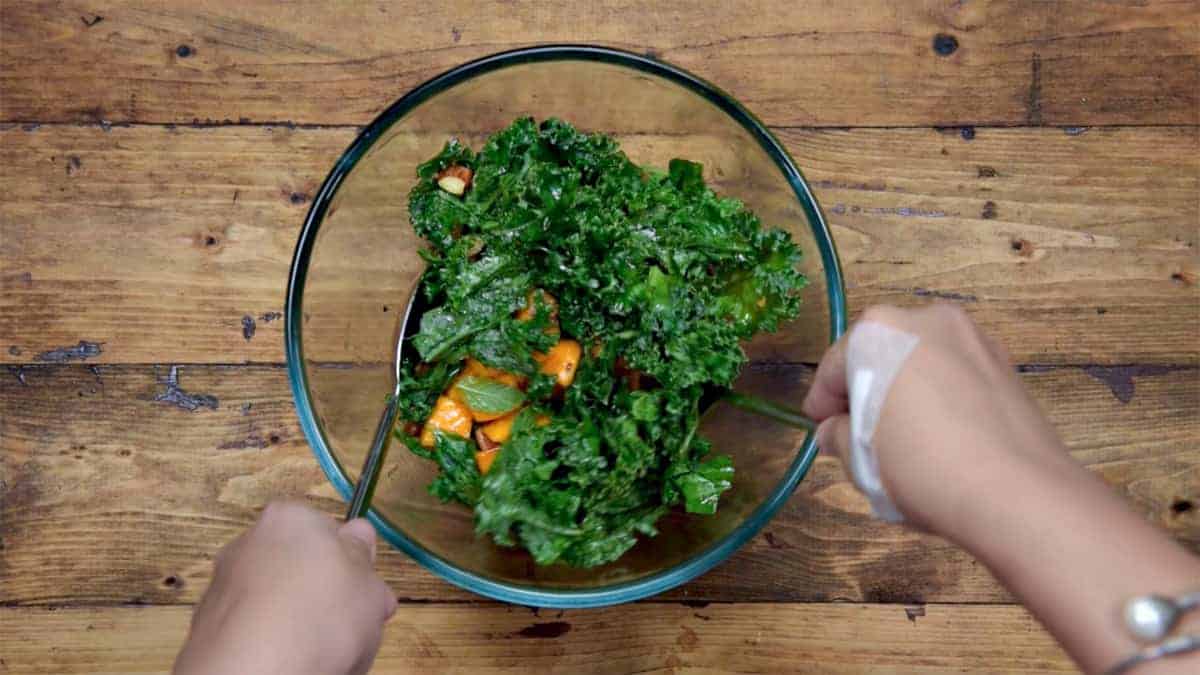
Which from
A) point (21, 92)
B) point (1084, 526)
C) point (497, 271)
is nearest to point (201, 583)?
point (497, 271)

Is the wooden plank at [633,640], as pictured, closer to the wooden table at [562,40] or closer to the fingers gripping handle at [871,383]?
the wooden table at [562,40]

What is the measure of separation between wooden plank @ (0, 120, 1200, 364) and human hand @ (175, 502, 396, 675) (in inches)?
24.0

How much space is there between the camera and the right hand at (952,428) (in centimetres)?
96

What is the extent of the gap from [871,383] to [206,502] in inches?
49.6

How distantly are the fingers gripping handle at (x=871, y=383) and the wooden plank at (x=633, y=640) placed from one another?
2.28 ft

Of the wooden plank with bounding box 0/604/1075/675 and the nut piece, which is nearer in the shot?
the nut piece

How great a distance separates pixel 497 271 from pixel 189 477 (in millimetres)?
800

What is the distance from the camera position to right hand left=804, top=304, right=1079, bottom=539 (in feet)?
3.15

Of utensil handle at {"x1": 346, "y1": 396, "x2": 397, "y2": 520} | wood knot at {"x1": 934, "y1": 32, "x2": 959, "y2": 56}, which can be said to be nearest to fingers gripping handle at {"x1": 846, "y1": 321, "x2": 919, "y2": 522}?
utensil handle at {"x1": 346, "y1": 396, "x2": 397, "y2": 520}

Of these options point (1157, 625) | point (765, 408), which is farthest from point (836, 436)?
point (1157, 625)

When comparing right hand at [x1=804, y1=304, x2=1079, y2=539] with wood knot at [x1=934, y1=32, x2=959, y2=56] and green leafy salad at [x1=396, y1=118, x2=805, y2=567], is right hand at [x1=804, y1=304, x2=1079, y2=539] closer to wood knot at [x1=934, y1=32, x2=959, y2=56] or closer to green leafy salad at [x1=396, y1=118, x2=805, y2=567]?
green leafy salad at [x1=396, y1=118, x2=805, y2=567]

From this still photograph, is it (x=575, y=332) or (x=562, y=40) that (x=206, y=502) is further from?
(x=562, y=40)

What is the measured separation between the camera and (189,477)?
5.54 ft

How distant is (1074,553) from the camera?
89 cm
